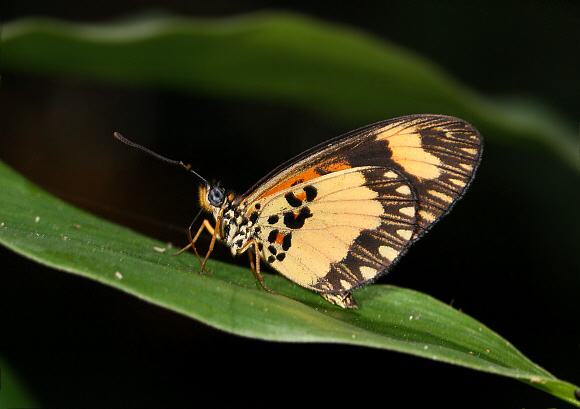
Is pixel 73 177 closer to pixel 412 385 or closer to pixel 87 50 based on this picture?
pixel 87 50

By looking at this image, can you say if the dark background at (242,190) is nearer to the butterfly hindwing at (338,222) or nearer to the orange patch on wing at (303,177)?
the butterfly hindwing at (338,222)

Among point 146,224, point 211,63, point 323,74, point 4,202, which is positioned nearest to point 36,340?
point 4,202

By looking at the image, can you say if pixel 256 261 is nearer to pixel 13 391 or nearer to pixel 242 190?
pixel 13 391

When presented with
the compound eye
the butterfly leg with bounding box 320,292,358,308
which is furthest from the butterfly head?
the butterfly leg with bounding box 320,292,358,308

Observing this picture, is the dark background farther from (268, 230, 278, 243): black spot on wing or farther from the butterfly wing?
(268, 230, 278, 243): black spot on wing

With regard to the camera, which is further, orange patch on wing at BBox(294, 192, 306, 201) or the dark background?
the dark background

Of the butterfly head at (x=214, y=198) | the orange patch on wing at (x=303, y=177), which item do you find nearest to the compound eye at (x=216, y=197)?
the butterfly head at (x=214, y=198)

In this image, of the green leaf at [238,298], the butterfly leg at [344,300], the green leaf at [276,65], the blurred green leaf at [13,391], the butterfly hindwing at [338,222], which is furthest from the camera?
the green leaf at [276,65]

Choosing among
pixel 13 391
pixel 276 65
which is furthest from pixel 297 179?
pixel 13 391
